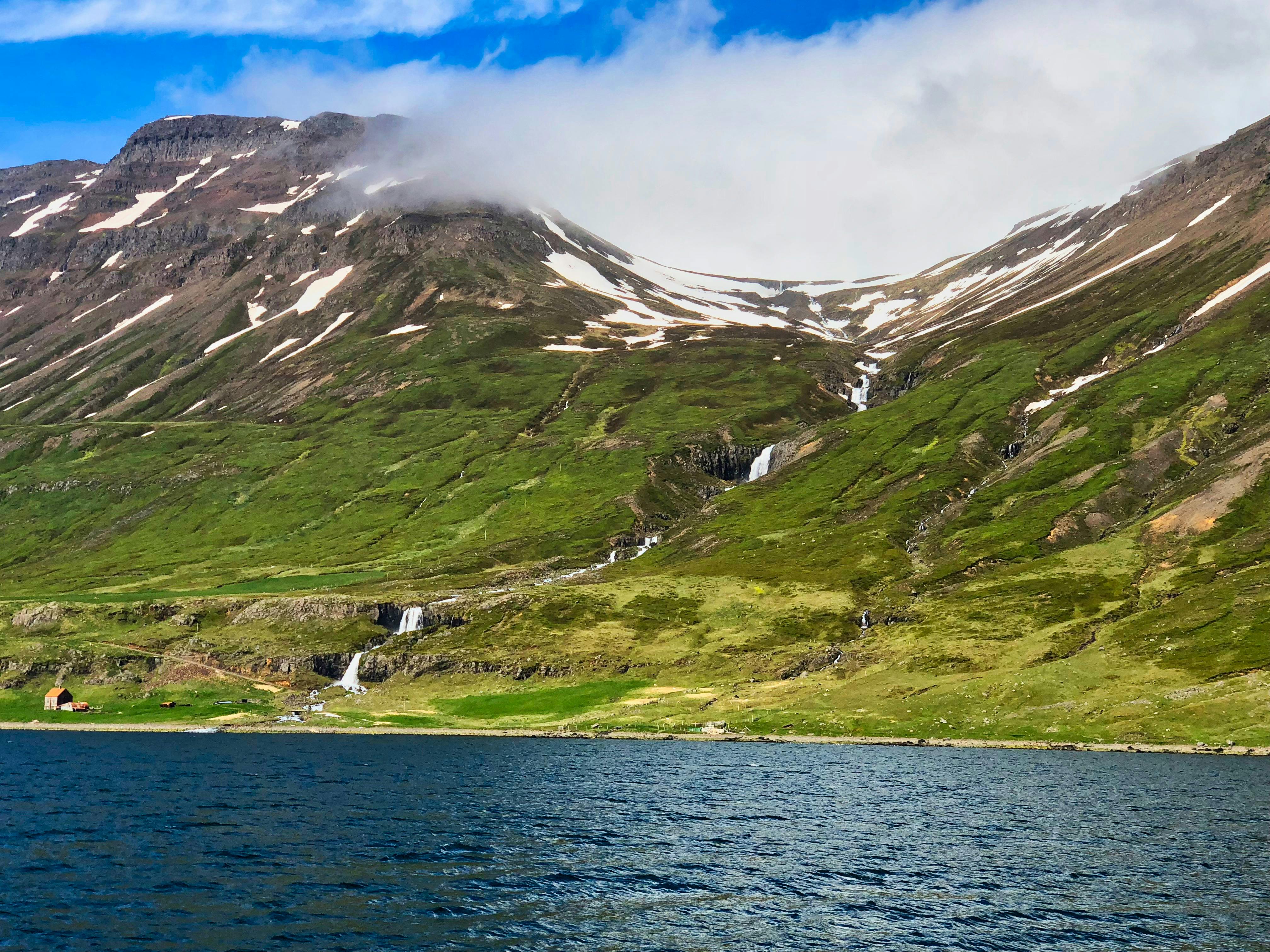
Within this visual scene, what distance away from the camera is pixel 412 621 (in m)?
198

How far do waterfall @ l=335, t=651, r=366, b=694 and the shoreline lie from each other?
2584cm

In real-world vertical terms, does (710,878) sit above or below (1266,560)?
below

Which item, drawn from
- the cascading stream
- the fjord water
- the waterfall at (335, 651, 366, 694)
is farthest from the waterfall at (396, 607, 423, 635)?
the fjord water

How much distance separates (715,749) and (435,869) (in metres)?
69.7

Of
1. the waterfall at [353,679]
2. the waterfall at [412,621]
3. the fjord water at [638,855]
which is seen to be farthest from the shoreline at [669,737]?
the waterfall at [412,621]

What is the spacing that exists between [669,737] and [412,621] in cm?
7492

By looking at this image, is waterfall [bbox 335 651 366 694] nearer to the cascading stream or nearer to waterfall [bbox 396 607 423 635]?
the cascading stream

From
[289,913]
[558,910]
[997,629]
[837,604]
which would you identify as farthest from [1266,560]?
[289,913]

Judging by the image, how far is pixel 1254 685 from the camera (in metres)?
126

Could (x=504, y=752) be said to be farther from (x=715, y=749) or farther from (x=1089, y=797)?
(x=1089, y=797)

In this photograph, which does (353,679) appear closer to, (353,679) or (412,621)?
(353,679)

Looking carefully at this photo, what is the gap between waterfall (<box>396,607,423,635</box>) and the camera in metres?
198

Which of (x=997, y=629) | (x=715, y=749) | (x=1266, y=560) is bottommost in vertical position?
(x=715, y=749)

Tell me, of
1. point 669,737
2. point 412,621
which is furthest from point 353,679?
point 669,737
